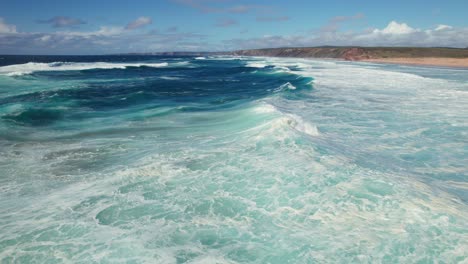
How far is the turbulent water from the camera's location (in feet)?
22.4

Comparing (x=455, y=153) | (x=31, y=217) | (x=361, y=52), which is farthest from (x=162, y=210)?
(x=361, y=52)

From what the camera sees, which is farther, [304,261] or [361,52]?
[361,52]

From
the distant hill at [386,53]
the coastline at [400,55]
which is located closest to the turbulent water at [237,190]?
the coastline at [400,55]

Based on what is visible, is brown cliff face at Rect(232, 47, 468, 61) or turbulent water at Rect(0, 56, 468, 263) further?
brown cliff face at Rect(232, 47, 468, 61)

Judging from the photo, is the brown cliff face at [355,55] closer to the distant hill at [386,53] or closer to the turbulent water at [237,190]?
the distant hill at [386,53]

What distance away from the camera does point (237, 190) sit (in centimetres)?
945

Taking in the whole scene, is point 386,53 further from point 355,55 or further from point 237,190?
point 237,190

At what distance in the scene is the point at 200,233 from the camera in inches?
290

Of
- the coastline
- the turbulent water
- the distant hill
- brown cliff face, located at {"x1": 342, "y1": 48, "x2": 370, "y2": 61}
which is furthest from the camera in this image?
brown cliff face, located at {"x1": 342, "y1": 48, "x2": 370, "y2": 61}

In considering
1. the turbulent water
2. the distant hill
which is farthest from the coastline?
the turbulent water

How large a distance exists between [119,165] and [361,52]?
394 feet

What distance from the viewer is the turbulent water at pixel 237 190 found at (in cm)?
682

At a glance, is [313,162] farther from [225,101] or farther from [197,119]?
[225,101]

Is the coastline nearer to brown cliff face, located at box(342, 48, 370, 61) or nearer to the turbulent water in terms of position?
brown cliff face, located at box(342, 48, 370, 61)
